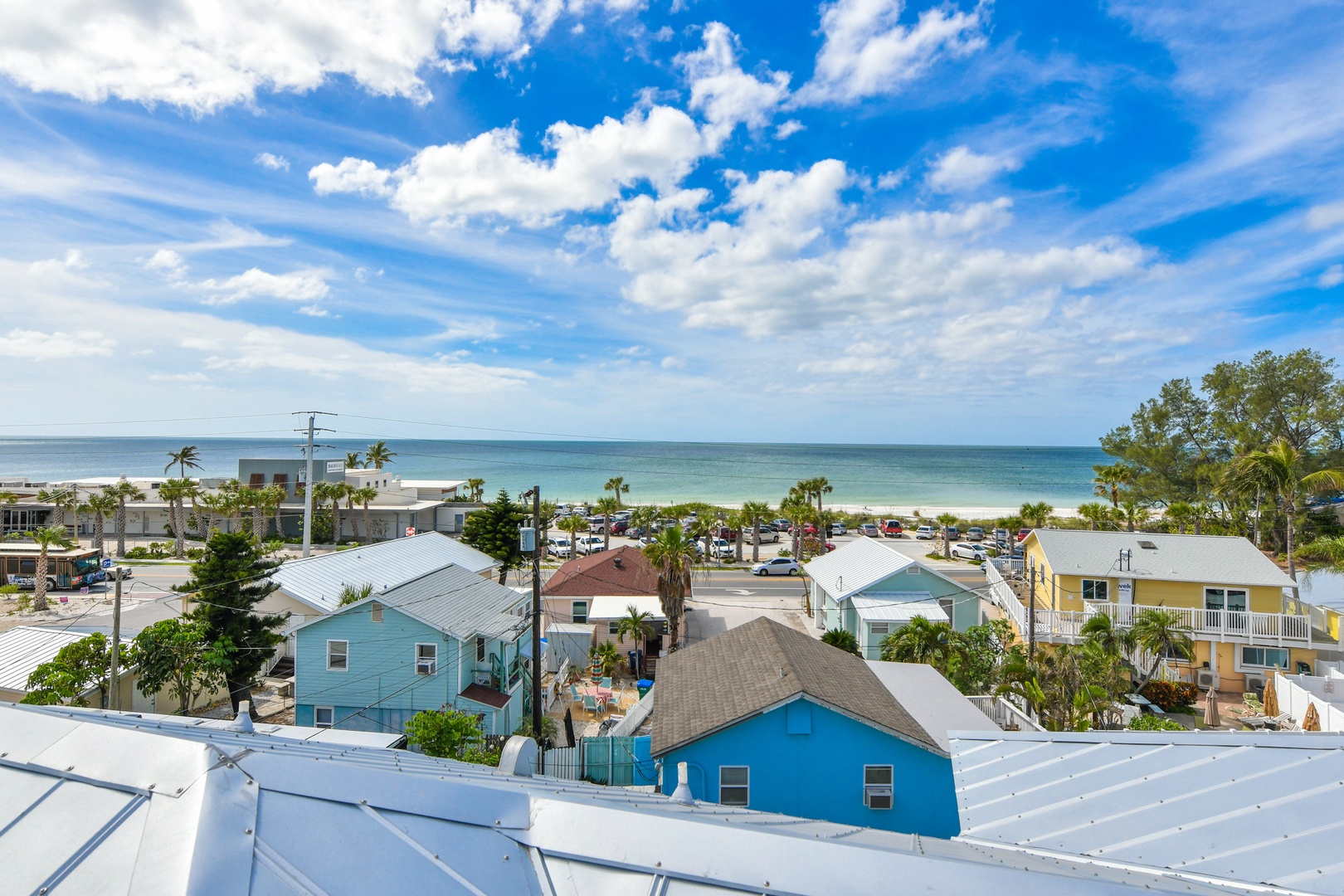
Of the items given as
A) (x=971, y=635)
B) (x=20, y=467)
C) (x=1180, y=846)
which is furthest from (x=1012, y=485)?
(x=20, y=467)

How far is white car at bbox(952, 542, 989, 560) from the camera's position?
49750mm

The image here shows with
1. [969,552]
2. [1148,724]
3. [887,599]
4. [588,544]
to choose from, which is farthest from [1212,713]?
[588,544]

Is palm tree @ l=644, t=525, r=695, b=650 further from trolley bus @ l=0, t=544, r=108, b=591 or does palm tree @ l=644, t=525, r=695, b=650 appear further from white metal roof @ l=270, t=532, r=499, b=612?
trolley bus @ l=0, t=544, r=108, b=591

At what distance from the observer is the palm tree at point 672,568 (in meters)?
25.6

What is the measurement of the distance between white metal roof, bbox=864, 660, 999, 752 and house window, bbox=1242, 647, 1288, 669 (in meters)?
14.4

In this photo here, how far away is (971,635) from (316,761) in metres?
23.6

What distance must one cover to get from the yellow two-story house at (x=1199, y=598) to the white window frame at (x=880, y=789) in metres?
13.7

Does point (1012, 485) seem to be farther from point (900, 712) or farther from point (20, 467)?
point (20, 467)

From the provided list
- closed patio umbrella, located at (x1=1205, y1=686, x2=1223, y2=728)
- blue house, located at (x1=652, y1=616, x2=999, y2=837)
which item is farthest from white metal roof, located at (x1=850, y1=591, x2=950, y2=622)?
blue house, located at (x1=652, y1=616, x2=999, y2=837)

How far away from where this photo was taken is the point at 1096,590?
26.5 meters

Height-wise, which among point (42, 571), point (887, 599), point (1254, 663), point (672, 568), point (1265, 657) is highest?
point (672, 568)

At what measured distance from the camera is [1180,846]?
4.43 m

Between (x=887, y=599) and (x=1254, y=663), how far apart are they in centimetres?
1303

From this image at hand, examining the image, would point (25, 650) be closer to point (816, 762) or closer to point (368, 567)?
point (368, 567)
